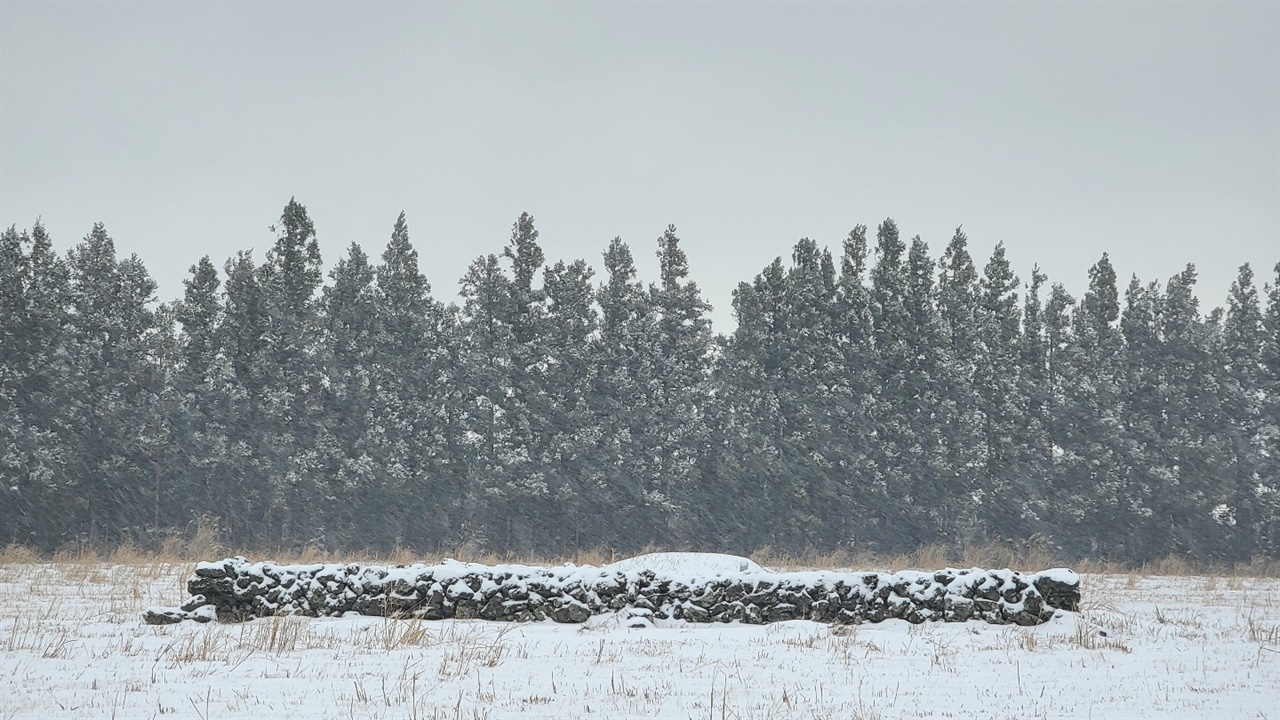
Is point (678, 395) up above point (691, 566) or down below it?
above

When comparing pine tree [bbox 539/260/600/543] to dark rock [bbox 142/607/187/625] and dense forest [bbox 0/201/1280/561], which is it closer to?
dense forest [bbox 0/201/1280/561]

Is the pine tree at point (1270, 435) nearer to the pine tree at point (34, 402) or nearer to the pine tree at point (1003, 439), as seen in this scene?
the pine tree at point (1003, 439)

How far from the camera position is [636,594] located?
1467cm

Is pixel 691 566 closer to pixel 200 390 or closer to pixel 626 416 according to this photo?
pixel 626 416

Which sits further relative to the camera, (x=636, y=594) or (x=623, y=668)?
(x=636, y=594)

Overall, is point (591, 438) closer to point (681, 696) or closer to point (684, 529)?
point (684, 529)

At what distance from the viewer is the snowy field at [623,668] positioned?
8.12m

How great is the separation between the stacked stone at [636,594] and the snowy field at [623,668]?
33 centimetres

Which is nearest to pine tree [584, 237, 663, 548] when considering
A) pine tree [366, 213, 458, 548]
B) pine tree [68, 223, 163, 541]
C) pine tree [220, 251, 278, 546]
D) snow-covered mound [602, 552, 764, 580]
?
pine tree [366, 213, 458, 548]

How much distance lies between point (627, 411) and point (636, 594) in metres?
24.6

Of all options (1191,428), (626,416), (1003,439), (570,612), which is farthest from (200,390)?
(1191,428)

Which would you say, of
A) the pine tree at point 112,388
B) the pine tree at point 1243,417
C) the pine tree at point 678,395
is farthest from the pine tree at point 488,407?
the pine tree at point 1243,417

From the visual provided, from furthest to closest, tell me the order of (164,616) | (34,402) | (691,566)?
(34,402) < (691,566) < (164,616)

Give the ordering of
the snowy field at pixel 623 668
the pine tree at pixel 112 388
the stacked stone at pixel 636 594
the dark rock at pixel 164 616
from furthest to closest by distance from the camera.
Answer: the pine tree at pixel 112 388 < the stacked stone at pixel 636 594 < the dark rock at pixel 164 616 < the snowy field at pixel 623 668
